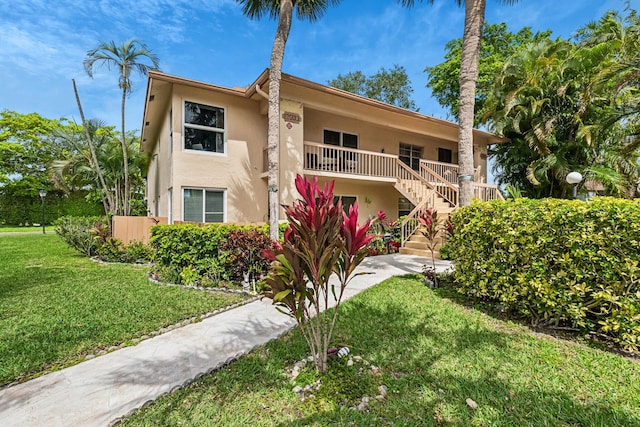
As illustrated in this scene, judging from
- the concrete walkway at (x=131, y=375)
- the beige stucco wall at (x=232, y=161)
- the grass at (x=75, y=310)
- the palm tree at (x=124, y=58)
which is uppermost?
the palm tree at (x=124, y=58)

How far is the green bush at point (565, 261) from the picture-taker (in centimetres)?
347

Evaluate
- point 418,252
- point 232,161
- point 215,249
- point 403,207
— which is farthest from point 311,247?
point 403,207

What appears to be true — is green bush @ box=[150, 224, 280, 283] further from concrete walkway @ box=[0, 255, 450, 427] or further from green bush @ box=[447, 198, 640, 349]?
green bush @ box=[447, 198, 640, 349]

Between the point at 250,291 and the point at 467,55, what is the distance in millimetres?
7368

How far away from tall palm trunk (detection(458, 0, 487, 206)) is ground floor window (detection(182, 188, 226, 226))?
25.7 ft

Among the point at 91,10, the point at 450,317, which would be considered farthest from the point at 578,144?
the point at 91,10

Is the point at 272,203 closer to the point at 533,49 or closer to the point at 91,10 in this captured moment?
the point at 91,10

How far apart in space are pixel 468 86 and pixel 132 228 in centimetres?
1194

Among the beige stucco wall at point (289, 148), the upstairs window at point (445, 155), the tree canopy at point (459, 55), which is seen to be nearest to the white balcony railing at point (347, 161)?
the beige stucco wall at point (289, 148)

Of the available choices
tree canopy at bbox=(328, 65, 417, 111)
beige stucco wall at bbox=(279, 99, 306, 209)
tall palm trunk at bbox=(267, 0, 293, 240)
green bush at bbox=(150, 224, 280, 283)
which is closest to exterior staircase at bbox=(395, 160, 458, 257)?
beige stucco wall at bbox=(279, 99, 306, 209)

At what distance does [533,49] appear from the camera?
45.1 feet

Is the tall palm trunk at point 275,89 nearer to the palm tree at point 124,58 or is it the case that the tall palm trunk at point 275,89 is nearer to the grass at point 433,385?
the grass at point 433,385

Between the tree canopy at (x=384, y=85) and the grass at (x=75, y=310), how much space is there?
29.4 metres

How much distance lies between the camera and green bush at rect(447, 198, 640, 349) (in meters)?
3.47
